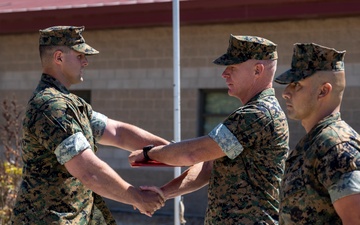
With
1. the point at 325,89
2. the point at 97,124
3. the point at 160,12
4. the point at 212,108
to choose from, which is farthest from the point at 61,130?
the point at 212,108

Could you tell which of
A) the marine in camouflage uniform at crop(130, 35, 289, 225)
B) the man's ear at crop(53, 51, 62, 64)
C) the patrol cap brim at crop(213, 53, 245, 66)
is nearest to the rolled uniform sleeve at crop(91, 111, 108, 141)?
the man's ear at crop(53, 51, 62, 64)

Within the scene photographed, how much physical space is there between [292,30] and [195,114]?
2.09 meters

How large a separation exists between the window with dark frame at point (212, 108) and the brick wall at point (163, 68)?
0.64 feet

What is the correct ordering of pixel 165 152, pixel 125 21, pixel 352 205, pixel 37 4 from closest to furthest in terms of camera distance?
pixel 352 205
pixel 165 152
pixel 125 21
pixel 37 4

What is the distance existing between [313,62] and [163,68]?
28.7ft

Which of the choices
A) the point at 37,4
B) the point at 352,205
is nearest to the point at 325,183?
the point at 352,205

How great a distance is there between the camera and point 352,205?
311cm

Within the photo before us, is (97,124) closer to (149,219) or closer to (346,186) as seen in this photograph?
(346,186)

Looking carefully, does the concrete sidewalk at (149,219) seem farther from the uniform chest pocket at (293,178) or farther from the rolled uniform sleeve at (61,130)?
the uniform chest pocket at (293,178)

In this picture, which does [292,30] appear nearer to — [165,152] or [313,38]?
[313,38]

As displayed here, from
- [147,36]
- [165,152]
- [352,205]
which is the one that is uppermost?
[352,205]

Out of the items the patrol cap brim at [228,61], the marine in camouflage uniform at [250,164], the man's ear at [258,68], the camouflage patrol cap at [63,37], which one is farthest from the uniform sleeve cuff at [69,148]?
the man's ear at [258,68]

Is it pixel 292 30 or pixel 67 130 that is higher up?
pixel 67 130

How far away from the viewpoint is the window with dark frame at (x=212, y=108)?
39.1 ft
